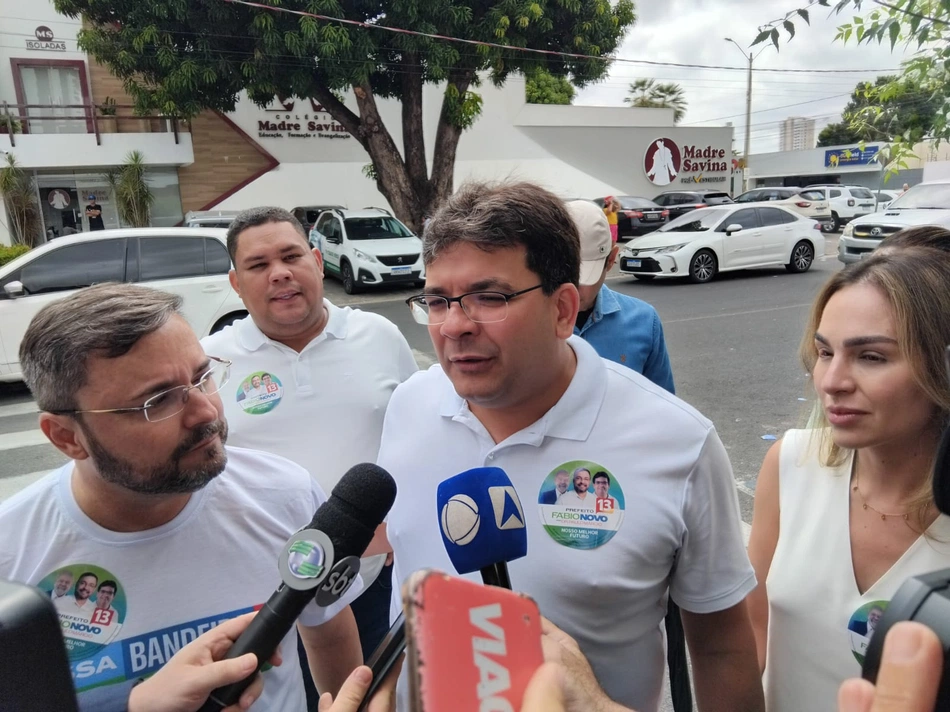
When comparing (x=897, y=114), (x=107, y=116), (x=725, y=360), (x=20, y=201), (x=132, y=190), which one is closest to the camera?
(x=897, y=114)

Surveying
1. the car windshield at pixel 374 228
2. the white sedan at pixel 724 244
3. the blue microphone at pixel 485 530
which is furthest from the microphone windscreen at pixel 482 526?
the car windshield at pixel 374 228

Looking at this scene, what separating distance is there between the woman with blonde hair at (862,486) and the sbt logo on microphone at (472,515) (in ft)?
2.87

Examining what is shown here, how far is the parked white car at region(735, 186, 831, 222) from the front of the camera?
76.6 feet

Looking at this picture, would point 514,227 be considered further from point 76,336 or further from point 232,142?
point 232,142

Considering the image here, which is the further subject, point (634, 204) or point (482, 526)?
point (634, 204)

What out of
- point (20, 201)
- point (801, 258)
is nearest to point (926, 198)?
point (801, 258)

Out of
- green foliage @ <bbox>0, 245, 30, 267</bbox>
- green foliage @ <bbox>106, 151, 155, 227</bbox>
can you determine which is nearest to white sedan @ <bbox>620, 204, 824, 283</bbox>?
green foliage @ <bbox>0, 245, 30, 267</bbox>

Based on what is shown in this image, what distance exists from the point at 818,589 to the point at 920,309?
2.21 ft

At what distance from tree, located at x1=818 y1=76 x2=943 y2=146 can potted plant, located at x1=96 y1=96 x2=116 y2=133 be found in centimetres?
2166

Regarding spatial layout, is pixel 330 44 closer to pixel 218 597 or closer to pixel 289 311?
pixel 289 311

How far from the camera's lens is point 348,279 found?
1427 centimetres

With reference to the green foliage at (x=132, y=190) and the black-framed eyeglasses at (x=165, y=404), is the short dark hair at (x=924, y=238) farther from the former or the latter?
the green foliage at (x=132, y=190)

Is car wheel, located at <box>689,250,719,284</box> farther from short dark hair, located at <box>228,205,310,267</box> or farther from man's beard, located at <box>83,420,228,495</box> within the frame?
man's beard, located at <box>83,420,228,495</box>

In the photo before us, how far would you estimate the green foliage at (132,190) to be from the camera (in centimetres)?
1984
